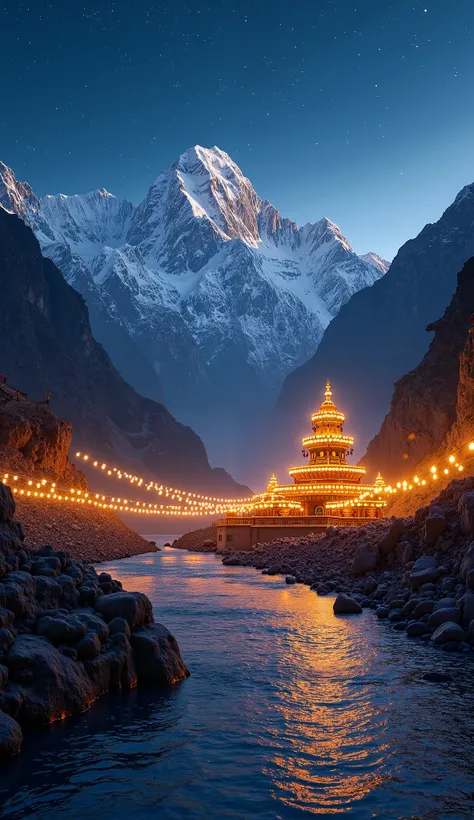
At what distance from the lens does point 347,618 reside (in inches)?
838

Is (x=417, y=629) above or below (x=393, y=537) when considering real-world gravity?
below

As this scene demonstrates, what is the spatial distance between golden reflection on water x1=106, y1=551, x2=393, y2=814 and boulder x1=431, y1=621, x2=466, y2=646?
1.67 m

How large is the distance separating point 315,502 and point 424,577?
1781 inches

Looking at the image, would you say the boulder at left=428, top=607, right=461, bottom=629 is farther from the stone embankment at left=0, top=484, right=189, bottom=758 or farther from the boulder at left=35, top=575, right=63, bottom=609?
the boulder at left=35, top=575, right=63, bottom=609

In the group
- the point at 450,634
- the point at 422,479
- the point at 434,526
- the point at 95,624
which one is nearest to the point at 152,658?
the point at 95,624

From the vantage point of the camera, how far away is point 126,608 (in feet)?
41.5

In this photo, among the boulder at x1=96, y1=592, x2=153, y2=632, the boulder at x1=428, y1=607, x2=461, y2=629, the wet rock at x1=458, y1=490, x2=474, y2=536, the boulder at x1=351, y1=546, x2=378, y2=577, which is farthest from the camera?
the boulder at x1=351, y1=546, x2=378, y2=577

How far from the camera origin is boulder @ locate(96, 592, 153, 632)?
1260cm

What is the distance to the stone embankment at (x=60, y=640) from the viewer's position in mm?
9453

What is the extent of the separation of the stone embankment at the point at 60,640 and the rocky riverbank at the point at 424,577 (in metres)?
7.52

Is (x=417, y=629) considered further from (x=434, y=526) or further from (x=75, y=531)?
(x=75, y=531)

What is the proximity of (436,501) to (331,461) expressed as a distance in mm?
46668

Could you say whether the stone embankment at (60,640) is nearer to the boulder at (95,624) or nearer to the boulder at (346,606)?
the boulder at (95,624)

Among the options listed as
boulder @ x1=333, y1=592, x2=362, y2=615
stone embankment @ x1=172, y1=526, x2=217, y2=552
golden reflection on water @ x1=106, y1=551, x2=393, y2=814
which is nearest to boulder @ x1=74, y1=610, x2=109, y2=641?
golden reflection on water @ x1=106, y1=551, x2=393, y2=814
